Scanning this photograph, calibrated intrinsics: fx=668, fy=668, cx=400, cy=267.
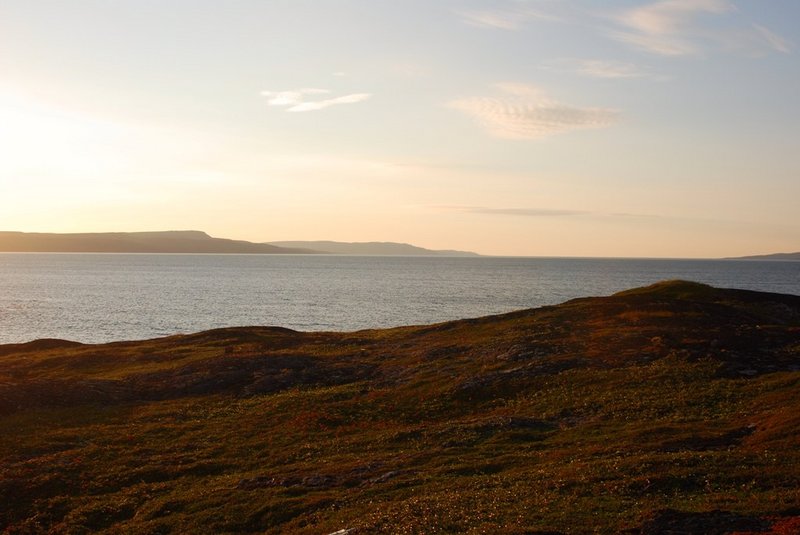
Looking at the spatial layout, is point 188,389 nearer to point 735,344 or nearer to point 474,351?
point 474,351

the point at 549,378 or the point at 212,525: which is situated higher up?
the point at 549,378

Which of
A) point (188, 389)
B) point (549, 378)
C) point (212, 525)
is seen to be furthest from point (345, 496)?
point (188, 389)

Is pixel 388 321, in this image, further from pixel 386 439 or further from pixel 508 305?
pixel 386 439

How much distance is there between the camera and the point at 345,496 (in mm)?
32906

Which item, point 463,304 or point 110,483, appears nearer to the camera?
point 110,483

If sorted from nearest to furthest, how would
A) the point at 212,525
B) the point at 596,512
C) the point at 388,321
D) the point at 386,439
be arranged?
the point at 596,512 → the point at 212,525 → the point at 386,439 → the point at 388,321

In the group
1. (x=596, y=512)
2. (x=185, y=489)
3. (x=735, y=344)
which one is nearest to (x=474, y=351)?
(x=735, y=344)

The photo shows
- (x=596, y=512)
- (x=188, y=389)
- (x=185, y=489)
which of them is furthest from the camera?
(x=188, y=389)

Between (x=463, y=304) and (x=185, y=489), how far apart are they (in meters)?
156

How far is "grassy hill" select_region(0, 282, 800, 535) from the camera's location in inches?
1124

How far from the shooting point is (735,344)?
192 ft

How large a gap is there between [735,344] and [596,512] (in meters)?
39.0

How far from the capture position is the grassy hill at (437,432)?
2855 cm

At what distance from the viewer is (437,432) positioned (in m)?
44.1
